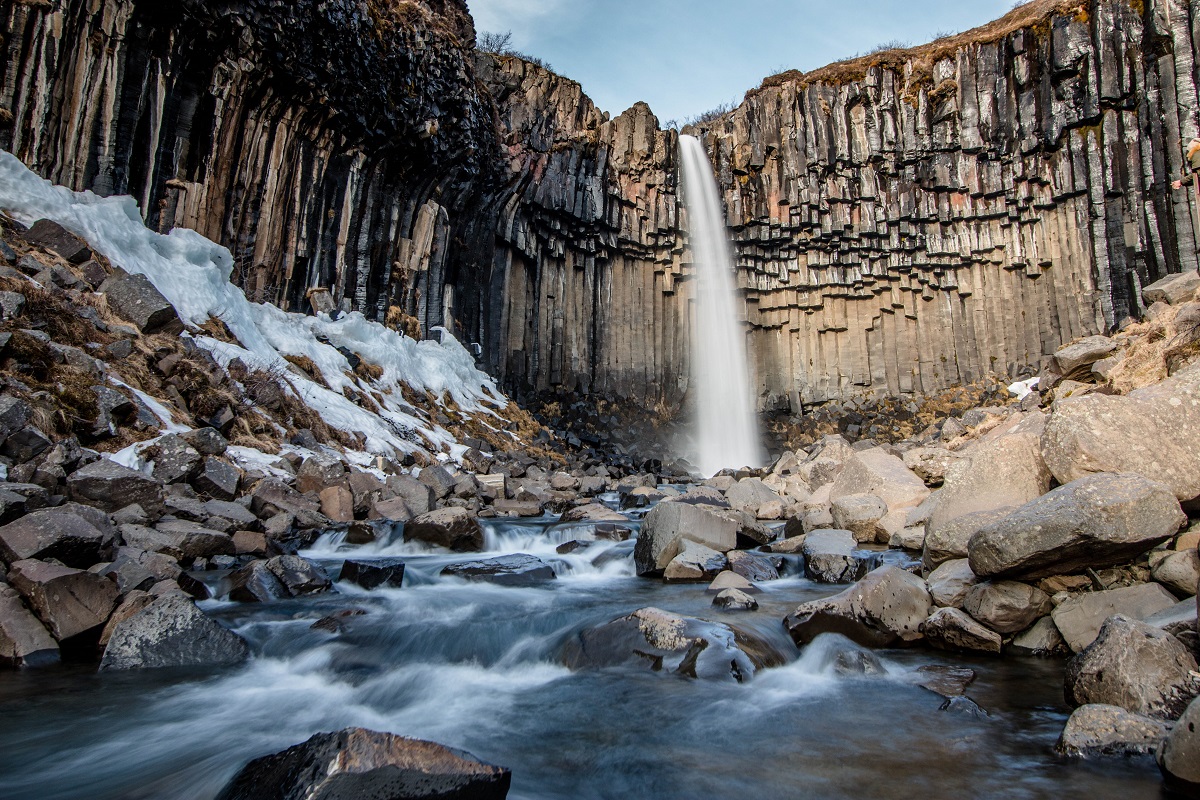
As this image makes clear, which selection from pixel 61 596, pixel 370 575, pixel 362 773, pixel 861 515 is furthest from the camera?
pixel 861 515

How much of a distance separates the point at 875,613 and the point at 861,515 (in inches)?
164

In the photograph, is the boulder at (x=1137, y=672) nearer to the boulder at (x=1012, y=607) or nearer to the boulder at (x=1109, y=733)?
the boulder at (x=1109, y=733)

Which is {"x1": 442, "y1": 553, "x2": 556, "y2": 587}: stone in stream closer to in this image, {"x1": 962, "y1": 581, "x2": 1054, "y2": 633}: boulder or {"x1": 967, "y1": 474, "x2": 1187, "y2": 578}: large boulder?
{"x1": 962, "y1": 581, "x2": 1054, "y2": 633}: boulder

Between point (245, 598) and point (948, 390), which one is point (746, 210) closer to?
point (948, 390)

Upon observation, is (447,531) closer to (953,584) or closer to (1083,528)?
(953,584)

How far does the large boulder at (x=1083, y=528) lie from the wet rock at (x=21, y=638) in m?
6.24

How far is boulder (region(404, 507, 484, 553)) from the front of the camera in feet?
29.1

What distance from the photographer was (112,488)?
22.7 ft

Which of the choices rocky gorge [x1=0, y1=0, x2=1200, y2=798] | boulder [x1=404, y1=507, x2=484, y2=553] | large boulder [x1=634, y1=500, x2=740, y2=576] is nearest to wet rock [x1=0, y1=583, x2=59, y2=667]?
rocky gorge [x1=0, y1=0, x2=1200, y2=798]

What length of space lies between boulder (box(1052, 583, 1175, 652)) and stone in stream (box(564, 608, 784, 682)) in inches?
72.9

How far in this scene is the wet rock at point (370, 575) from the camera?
679 centimetres

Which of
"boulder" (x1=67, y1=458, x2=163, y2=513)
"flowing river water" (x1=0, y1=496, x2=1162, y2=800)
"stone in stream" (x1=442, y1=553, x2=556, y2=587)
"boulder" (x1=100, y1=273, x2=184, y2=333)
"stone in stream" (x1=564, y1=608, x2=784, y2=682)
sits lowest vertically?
"flowing river water" (x1=0, y1=496, x2=1162, y2=800)

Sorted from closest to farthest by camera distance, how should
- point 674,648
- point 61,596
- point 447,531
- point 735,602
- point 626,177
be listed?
point 61,596
point 674,648
point 735,602
point 447,531
point 626,177

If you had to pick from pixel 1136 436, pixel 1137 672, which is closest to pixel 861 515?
pixel 1136 436
